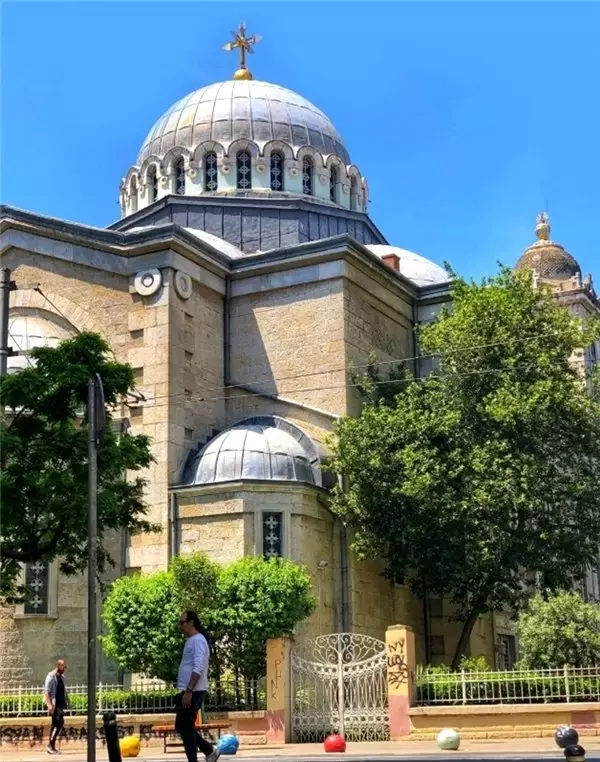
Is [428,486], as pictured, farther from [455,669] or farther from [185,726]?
[185,726]

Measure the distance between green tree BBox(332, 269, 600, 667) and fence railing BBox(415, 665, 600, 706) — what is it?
4.38 meters

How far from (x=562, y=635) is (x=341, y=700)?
→ 4271 mm

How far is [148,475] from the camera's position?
87.0ft

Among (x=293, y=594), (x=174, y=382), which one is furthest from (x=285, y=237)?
(x=293, y=594)

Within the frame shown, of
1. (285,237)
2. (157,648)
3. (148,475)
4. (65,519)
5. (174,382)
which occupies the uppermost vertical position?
(285,237)

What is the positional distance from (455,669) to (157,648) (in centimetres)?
695

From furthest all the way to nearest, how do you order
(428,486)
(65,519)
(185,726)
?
(428,486) → (65,519) → (185,726)

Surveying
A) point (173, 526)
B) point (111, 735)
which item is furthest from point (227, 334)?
point (111, 735)

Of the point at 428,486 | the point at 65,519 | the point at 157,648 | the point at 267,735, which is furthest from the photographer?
the point at 428,486

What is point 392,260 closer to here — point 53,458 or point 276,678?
point 276,678

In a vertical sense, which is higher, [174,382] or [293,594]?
[174,382]

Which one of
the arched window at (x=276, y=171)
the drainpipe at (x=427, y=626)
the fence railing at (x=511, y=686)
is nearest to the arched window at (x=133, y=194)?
the arched window at (x=276, y=171)

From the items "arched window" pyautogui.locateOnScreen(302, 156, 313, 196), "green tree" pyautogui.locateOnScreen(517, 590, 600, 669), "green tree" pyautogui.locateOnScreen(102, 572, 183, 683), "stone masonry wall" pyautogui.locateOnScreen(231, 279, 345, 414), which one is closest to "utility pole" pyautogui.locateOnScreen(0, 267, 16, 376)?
"green tree" pyautogui.locateOnScreen(102, 572, 183, 683)

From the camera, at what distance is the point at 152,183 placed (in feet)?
121
